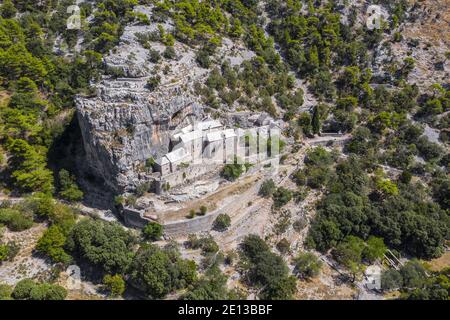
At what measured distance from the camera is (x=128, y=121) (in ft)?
121

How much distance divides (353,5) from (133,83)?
5385 centimetres

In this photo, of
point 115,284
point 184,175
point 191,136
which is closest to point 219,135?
point 191,136

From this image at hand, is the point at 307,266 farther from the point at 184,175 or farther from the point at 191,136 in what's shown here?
the point at 191,136

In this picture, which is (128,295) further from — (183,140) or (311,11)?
(311,11)

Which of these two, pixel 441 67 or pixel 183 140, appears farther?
pixel 441 67

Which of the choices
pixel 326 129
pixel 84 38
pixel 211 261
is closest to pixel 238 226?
pixel 211 261

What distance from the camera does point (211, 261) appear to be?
3312 centimetres

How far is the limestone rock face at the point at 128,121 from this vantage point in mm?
36281

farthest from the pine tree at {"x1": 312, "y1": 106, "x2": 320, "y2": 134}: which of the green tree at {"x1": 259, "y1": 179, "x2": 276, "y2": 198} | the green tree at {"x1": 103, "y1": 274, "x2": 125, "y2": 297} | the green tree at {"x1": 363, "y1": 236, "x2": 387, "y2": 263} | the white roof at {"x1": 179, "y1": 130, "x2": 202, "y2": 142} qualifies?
the green tree at {"x1": 103, "y1": 274, "x2": 125, "y2": 297}

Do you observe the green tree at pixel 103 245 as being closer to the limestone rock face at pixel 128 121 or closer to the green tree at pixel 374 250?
the limestone rock face at pixel 128 121

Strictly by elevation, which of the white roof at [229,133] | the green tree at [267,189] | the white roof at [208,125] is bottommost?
the green tree at [267,189]

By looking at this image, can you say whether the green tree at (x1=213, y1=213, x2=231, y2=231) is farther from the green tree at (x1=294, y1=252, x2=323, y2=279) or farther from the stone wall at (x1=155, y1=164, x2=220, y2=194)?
the green tree at (x1=294, y1=252, x2=323, y2=279)

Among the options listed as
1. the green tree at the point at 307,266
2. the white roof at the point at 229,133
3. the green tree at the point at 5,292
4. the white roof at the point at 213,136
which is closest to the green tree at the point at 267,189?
the white roof at the point at 229,133
